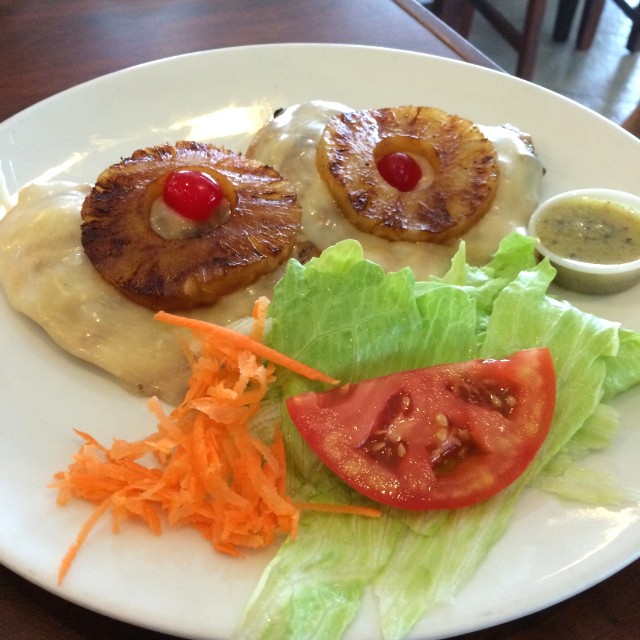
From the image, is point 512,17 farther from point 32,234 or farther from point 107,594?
point 107,594

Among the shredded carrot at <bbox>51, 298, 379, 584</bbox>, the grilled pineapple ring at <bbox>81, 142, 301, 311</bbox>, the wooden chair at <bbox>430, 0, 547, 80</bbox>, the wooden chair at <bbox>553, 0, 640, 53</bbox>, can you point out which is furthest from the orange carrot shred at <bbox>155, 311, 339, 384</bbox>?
the wooden chair at <bbox>553, 0, 640, 53</bbox>

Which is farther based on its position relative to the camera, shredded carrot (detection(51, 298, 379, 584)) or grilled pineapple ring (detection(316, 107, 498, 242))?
grilled pineapple ring (detection(316, 107, 498, 242))

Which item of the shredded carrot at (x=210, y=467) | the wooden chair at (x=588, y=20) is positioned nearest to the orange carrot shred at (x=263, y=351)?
the shredded carrot at (x=210, y=467)

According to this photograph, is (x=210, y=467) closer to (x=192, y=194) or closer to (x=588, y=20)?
(x=192, y=194)

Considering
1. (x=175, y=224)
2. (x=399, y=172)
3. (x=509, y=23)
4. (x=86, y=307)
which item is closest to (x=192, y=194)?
(x=175, y=224)

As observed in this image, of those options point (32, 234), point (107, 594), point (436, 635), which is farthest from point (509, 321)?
point (32, 234)

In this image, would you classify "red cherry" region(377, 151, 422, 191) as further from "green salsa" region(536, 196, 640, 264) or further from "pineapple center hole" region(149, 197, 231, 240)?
"pineapple center hole" region(149, 197, 231, 240)
